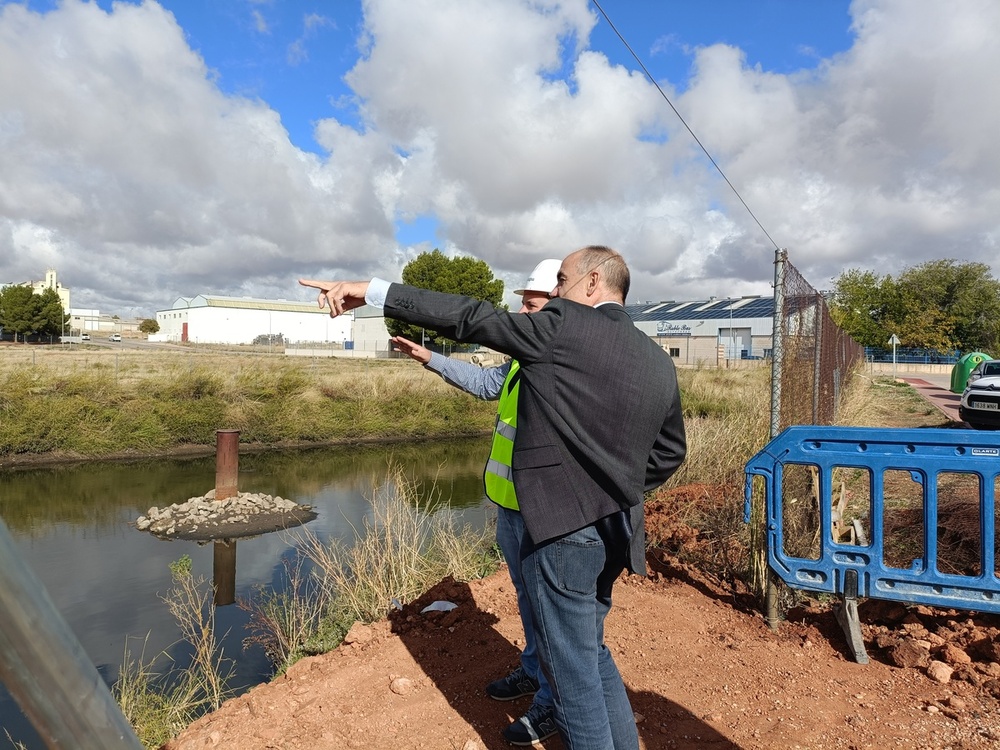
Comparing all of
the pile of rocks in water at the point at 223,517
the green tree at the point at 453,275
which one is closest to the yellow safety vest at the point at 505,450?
the pile of rocks in water at the point at 223,517

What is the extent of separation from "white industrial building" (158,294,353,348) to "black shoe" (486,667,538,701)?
70.9 metres

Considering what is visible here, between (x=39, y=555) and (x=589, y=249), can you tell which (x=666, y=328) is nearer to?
(x=39, y=555)

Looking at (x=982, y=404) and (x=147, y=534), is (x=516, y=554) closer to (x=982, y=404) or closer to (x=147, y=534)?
(x=147, y=534)

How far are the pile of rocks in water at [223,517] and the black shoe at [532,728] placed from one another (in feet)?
27.3

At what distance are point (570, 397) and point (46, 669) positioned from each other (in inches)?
55.8

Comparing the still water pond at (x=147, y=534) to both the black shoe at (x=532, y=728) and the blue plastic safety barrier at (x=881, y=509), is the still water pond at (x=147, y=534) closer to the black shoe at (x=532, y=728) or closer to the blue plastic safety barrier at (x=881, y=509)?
the black shoe at (x=532, y=728)

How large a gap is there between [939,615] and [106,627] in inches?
270

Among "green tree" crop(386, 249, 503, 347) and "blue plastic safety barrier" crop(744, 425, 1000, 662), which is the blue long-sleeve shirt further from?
"green tree" crop(386, 249, 503, 347)

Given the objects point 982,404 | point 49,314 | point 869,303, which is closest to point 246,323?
point 49,314

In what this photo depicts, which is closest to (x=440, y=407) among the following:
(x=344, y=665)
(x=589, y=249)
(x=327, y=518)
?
(x=327, y=518)

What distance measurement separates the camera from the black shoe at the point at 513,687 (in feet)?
10.4

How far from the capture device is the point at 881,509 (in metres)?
3.24

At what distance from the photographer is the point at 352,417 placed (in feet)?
65.2

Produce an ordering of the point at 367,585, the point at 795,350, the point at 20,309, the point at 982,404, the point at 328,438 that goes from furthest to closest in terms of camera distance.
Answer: the point at 20,309, the point at 328,438, the point at 982,404, the point at 367,585, the point at 795,350
